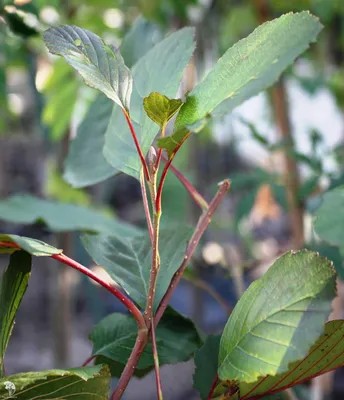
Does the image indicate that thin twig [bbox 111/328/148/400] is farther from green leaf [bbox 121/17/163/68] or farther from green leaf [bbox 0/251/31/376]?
green leaf [bbox 121/17/163/68]

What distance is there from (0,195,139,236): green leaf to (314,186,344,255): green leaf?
0.20m

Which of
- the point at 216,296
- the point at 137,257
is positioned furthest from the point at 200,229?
the point at 216,296

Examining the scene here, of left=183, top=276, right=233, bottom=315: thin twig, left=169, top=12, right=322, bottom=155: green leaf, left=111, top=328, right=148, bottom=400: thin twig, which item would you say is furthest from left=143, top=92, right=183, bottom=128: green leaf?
left=183, top=276, right=233, bottom=315: thin twig

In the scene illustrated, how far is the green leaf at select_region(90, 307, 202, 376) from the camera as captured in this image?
1.04 ft

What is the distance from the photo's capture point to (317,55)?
79.2 inches

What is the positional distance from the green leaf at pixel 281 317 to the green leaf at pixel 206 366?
0.05m

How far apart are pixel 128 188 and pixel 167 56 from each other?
3308 millimetres

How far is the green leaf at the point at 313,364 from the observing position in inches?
10.0

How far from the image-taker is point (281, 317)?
24 cm

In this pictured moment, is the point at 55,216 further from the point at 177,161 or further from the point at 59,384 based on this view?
the point at 177,161

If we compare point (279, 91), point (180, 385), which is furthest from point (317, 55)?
point (180, 385)

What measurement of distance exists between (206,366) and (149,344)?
0.04 meters

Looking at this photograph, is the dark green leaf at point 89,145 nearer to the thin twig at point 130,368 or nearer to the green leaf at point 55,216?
the green leaf at point 55,216

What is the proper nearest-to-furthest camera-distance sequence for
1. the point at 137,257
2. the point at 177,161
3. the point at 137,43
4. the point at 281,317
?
the point at 281,317, the point at 137,257, the point at 137,43, the point at 177,161
